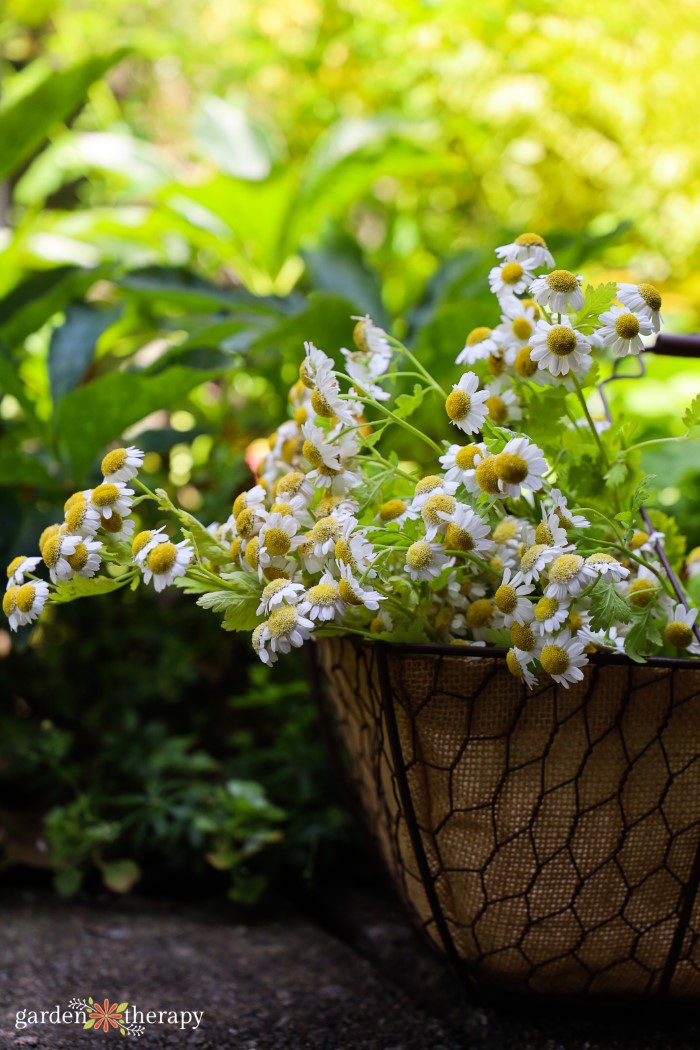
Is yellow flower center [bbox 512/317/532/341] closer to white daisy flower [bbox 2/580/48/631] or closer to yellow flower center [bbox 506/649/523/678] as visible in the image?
yellow flower center [bbox 506/649/523/678]

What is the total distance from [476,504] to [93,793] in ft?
2.21

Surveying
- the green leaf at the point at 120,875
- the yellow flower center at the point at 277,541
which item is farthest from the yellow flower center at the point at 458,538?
the green leaf at the point at 120,875

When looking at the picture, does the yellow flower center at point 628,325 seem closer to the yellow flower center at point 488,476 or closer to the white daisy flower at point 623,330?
the white daisy flower at point 623,330

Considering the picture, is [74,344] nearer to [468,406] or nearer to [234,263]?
[234,263]

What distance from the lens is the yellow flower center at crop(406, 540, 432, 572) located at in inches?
20.0

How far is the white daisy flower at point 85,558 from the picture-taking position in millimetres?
531

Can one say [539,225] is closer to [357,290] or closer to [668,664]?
[357,290]

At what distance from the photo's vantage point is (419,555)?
1.67ft

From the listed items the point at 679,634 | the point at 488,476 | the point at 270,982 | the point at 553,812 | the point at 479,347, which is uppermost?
the point at 479,347

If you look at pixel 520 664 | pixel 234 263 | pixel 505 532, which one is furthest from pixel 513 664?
pixel 234 263

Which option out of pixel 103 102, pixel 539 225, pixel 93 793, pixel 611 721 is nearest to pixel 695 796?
pixel 611 721

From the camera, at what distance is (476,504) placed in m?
0.53

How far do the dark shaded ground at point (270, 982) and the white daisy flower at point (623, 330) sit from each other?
482mm

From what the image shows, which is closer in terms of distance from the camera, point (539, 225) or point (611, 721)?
point (611, 721)
